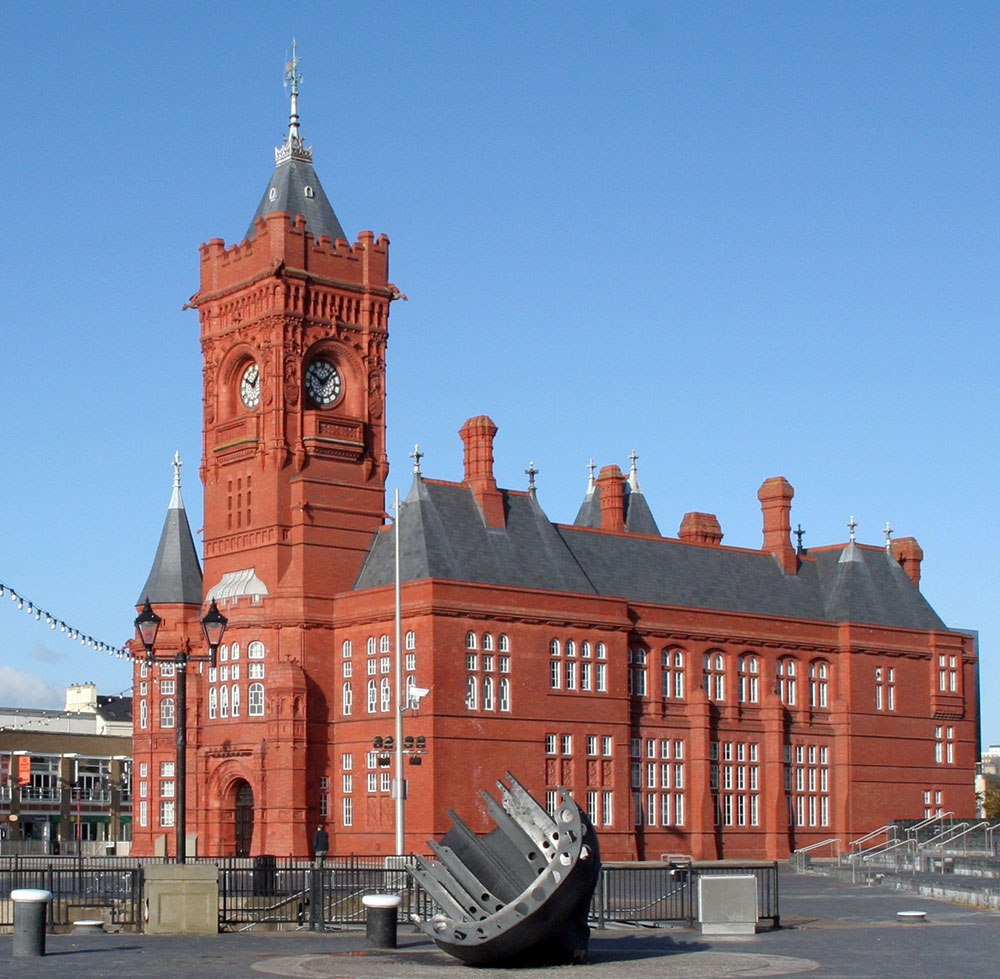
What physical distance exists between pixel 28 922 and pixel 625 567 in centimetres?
Answer: 4517

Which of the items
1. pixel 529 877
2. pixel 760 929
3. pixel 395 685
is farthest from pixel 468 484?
pixel 529 877

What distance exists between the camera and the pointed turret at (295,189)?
229ft

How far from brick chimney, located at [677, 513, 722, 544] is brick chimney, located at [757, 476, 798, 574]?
7.71ft

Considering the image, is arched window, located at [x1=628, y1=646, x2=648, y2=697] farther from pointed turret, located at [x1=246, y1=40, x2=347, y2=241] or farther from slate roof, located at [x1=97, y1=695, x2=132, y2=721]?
slate roof, located at [x1=97, y1=695, x2=132, y2=721]

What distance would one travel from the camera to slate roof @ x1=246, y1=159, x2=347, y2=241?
2746 inches

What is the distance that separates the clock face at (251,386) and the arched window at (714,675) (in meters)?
20.6

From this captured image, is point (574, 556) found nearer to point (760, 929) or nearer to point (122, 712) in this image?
point (760, 929)

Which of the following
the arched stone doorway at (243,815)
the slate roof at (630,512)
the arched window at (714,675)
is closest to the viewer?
the arched stone doorway at (243,815)

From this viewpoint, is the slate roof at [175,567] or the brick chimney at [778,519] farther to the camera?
the brick chimney at [778,519]

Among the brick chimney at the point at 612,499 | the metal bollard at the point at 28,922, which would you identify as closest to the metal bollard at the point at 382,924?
the metal bollard at the point at 28,922

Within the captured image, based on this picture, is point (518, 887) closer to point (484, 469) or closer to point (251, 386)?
point (484, 469)

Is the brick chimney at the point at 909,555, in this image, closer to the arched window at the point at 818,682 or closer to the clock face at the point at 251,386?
the arched window at the point at 818,682

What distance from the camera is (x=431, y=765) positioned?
5938 cm

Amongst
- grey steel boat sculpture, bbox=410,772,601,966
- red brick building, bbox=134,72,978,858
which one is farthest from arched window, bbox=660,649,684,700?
grey steel boat sculpture, bbox=410,772,601,966
